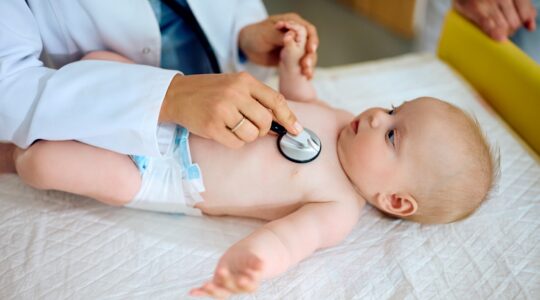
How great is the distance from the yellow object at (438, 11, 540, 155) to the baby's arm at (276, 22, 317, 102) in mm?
500

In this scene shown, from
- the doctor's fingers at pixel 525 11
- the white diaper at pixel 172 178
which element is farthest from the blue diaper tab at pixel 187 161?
the doctor's fingers at pixel 525 11

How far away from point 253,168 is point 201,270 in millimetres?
220

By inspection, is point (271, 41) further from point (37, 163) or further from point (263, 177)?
point (37, 163)

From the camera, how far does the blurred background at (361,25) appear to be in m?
2.39

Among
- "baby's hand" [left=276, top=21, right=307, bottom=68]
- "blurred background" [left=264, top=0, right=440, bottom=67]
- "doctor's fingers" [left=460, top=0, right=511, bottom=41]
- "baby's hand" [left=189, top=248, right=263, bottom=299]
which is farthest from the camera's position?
"blurred background" [left=264, top=0, right=440, bottom=67]

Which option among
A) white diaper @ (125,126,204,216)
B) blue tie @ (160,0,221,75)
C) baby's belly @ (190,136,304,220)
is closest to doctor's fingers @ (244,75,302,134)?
baby's belly @ (190,136,304,220)

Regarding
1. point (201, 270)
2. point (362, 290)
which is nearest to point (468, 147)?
point (362, 290)

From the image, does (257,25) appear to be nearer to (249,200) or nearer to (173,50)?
(173,50)

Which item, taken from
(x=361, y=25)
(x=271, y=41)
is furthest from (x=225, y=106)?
(x=361, y=25)

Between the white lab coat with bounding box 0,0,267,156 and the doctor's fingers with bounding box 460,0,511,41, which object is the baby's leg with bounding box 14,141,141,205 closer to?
the white lab coat with bounding box 0,0,267,156

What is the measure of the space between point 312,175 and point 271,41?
1.28ft

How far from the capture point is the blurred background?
239 cm

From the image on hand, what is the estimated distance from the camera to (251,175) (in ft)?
3.07

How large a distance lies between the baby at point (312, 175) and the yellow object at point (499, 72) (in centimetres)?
31
